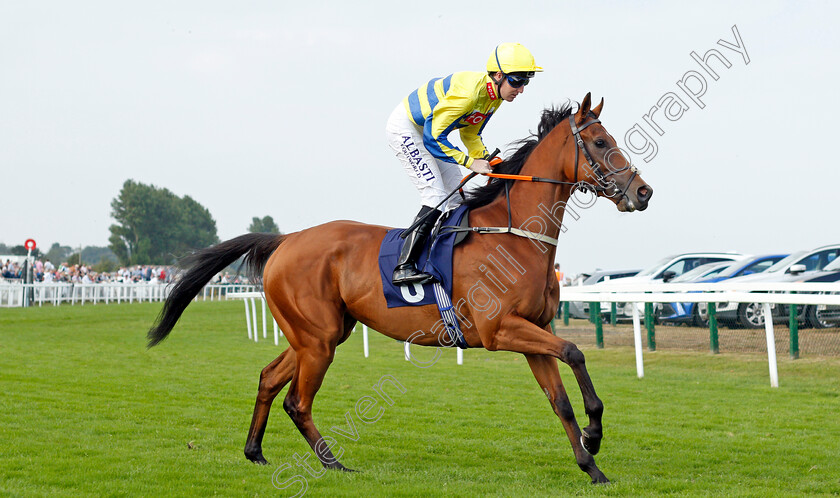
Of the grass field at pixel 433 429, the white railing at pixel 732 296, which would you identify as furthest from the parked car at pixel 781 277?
the grass field at pixel 433 429

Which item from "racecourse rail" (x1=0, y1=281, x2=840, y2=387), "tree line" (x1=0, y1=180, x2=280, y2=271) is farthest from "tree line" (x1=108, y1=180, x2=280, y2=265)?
"racecourse rail" (x1=0, y1=281, x2=840, y2=387)

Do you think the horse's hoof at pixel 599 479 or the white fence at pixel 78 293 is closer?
the horse's hoof at pixel 599 479

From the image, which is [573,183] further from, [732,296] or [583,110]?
[732,296]

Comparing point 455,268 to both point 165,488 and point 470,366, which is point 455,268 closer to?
point 165,488

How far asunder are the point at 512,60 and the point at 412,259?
4.45 feet

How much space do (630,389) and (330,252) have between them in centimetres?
445

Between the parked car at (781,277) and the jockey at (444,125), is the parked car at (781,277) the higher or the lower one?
the lower one

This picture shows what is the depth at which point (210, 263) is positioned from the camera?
6.11 meters

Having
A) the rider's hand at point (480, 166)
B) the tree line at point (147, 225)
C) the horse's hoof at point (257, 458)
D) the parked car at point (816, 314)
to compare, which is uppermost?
the tree line at point (147, 225)

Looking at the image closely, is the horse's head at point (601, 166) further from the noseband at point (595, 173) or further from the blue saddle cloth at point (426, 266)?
the blue saddle cloth at point (426, 266)

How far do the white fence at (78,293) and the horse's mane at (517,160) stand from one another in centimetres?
1896

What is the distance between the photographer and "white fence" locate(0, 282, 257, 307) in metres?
26.1

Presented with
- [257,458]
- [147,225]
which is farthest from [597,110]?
[147,225]

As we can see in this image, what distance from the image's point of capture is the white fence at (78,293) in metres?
26.1
